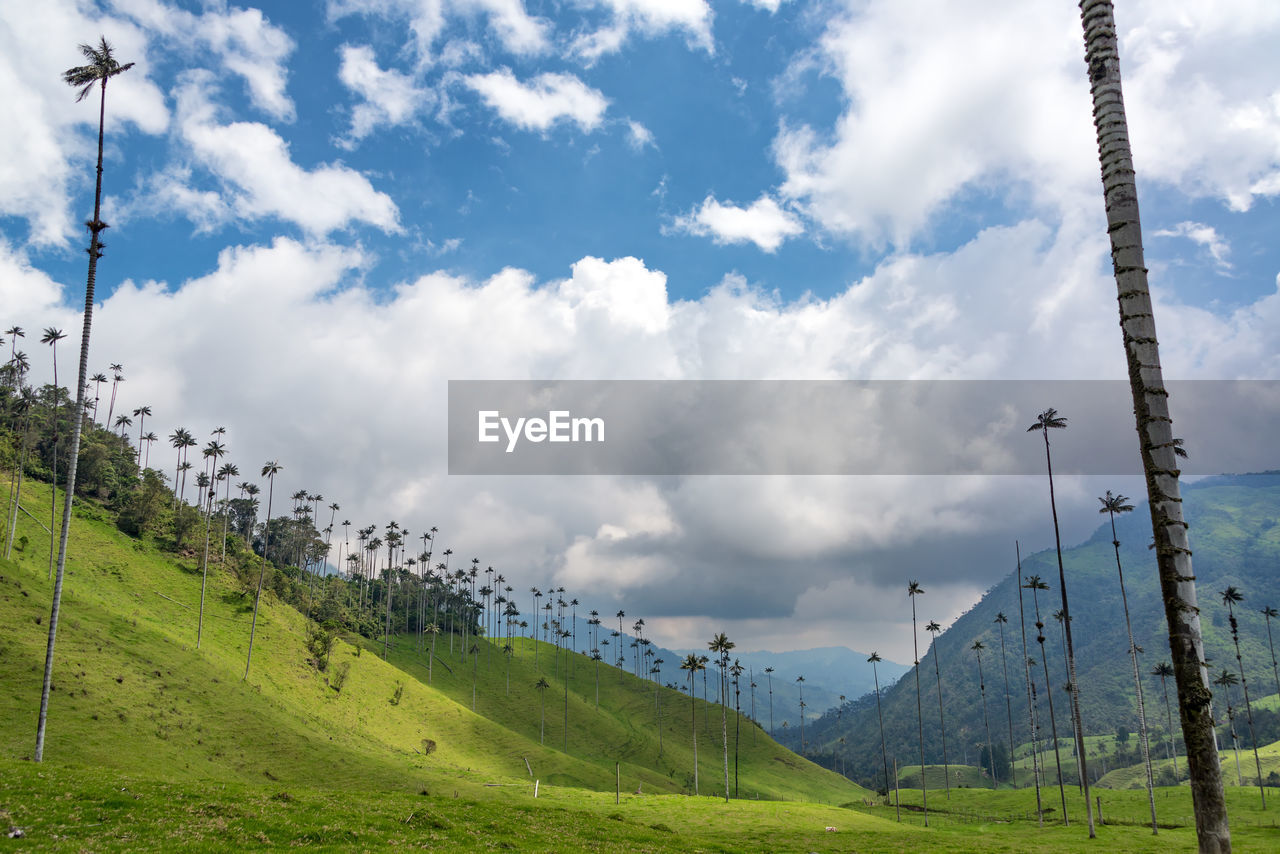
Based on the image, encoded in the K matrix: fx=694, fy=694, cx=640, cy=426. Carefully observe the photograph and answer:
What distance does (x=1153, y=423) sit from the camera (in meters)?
12.0

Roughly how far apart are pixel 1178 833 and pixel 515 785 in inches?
3103

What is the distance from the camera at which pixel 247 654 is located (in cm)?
11262

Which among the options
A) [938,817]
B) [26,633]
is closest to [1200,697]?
[26,633]

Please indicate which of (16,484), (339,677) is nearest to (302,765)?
(339,677)

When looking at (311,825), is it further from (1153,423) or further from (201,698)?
(201,698)

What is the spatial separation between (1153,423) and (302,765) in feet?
297

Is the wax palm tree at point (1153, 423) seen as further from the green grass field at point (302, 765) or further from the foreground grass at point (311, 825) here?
the green grass field at point (302, 765)

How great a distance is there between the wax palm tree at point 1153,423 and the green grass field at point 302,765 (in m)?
26.2

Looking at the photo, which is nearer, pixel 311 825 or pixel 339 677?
pixel 311 825

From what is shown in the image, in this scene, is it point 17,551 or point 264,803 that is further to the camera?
point 17,551

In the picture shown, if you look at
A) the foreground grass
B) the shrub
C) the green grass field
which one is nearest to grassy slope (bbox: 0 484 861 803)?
the green grass field

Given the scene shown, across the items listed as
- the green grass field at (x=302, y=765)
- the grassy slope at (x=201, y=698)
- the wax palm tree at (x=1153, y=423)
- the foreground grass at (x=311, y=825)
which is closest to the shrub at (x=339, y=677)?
the green grass field at (x=302, y=765)

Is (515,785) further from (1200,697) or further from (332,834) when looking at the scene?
(1200,697)

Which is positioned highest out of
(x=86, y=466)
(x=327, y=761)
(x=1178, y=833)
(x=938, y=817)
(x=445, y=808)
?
(x=86, y=466)
